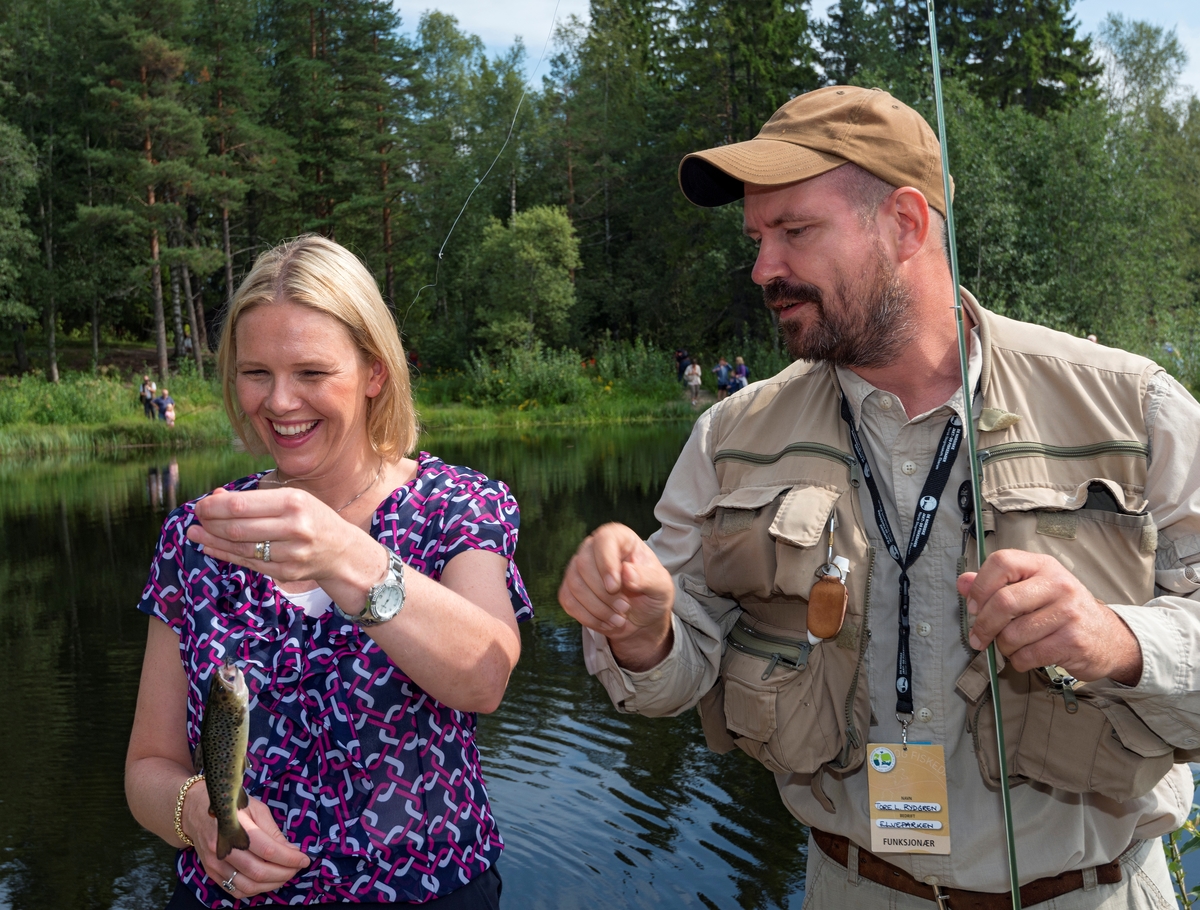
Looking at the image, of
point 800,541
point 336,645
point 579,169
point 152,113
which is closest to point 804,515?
point 800,541

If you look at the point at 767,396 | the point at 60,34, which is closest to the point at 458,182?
the point at 767,396

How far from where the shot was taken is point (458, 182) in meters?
18.0

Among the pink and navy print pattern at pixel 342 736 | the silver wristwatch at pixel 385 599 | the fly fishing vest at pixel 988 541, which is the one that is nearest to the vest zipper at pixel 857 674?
the fly fishing vest at pixel 988 541

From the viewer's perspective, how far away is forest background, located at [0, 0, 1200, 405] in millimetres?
30953

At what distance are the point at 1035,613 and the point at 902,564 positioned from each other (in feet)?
1.70

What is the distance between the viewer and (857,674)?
Answer: 2.12m

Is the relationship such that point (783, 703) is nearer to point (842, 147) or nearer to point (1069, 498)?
point (1069, 498)

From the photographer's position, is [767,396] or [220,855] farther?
[767,396]

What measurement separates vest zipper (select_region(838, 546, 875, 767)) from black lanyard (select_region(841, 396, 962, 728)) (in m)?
0.06

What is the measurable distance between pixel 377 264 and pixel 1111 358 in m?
27.2

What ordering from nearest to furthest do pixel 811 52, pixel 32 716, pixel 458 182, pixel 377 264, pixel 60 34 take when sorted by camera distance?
pixel 32 716, pixel 458 182, pixel 377 264, pixel 811 52, pixel 60 34

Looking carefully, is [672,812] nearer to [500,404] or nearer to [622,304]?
[500,404]

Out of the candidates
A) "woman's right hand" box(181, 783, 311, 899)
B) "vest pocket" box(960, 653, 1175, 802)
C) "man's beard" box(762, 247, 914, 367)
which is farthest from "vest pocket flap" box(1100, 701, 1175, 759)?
"woman's right hand" box(181, 783, 311, 899)

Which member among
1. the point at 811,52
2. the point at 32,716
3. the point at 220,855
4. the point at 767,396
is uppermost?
the point at 811,52
